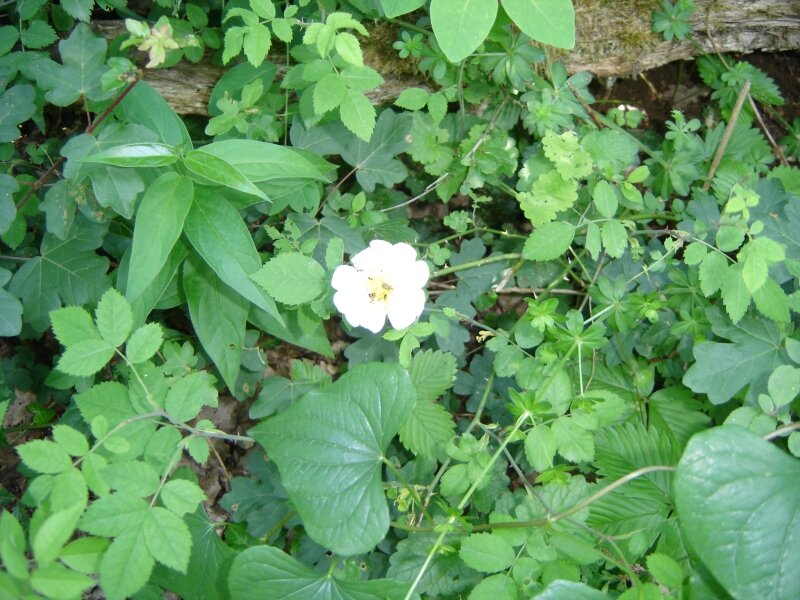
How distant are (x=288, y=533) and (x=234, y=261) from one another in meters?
1.18

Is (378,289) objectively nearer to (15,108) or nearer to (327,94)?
(327,94)

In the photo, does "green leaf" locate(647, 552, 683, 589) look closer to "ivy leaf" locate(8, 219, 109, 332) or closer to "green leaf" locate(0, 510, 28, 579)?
"green leaf" locate(0, 510, 28, 579)

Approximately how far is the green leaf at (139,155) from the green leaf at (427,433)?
1.11 m

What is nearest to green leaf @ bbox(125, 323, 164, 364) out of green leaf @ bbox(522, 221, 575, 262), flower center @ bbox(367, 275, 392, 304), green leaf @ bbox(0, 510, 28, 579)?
green leaf @ bbox(0, 510, 28, 579)

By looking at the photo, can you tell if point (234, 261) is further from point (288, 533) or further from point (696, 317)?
point (696, 317)

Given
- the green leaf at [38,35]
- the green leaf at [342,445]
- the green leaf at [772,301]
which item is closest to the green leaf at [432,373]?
the green leaf at [342,445]

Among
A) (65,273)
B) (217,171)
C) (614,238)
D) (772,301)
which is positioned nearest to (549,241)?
(614,238)

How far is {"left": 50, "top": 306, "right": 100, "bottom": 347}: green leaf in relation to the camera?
1.63m

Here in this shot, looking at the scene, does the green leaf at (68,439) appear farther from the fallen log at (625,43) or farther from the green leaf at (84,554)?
the fallen log at (625,43)

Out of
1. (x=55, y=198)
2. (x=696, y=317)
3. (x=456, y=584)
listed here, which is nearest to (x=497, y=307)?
(x=696, y=317)

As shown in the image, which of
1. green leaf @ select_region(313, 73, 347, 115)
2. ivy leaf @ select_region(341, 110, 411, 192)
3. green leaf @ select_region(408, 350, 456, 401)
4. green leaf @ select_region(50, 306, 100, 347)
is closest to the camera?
green leaf @ select_region(50, 306, 100, 347)

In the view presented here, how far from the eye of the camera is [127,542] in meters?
1.45

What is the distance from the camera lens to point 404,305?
1740 millimetres

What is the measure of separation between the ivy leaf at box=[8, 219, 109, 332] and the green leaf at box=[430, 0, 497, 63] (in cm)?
132
